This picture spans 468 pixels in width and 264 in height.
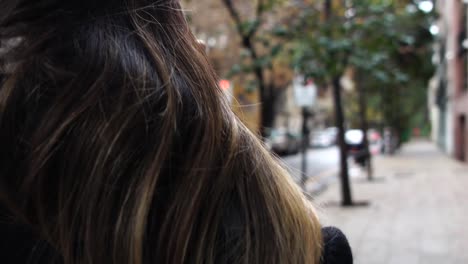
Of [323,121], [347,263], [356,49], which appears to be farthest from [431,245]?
[323,121]

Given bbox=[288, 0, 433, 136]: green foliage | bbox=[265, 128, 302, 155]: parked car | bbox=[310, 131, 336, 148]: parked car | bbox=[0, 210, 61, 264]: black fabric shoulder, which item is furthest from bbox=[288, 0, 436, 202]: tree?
bbox=[310, 131, 336, 148]: parked car

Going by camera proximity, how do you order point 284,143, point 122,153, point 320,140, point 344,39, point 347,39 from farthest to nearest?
point 320,140 → point 284,143 → point 347,39 → point 344,39 → point 122,153

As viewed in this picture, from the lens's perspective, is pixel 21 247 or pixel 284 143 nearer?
pixel 21 247

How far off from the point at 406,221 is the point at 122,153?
8.23 meters

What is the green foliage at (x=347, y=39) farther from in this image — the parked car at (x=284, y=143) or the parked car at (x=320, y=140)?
the parked car at (x=320, y=140)

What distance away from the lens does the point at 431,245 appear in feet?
21.8

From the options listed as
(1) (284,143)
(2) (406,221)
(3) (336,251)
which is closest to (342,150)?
(2) (406,221)

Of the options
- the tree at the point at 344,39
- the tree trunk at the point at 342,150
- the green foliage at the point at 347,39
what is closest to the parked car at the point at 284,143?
the tree trunk at the point at 342,150

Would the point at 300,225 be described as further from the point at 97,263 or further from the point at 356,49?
the point at 356,49

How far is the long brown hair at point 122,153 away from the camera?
82 cm

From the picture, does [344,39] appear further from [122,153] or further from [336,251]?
[122,153]

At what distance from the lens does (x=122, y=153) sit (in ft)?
2.70

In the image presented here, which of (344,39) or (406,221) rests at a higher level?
(344,39)

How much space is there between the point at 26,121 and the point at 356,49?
354 inches
